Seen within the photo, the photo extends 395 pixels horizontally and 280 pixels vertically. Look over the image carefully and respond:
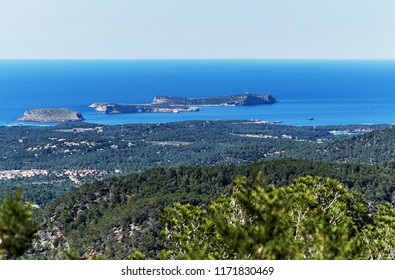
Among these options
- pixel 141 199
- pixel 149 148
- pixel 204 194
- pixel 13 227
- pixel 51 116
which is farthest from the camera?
pixel 51 116

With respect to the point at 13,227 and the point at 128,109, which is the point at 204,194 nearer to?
the point at 13,227

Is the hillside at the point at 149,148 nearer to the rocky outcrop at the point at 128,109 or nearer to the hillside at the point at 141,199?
the hillside at the point at 141,199

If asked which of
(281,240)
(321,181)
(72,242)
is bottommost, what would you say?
(72,242)

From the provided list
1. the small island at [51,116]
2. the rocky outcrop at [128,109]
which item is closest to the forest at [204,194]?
the small island at [51,116]

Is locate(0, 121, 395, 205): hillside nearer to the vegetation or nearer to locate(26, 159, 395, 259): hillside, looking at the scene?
locate(26, 159, 395, 259): hillside

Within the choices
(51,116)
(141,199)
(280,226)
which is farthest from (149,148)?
(280,226)

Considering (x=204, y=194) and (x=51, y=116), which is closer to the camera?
(x=204, y=194)

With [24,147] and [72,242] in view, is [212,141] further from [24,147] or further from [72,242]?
[72,242]

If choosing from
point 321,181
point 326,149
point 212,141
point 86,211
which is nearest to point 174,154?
point 212,141
